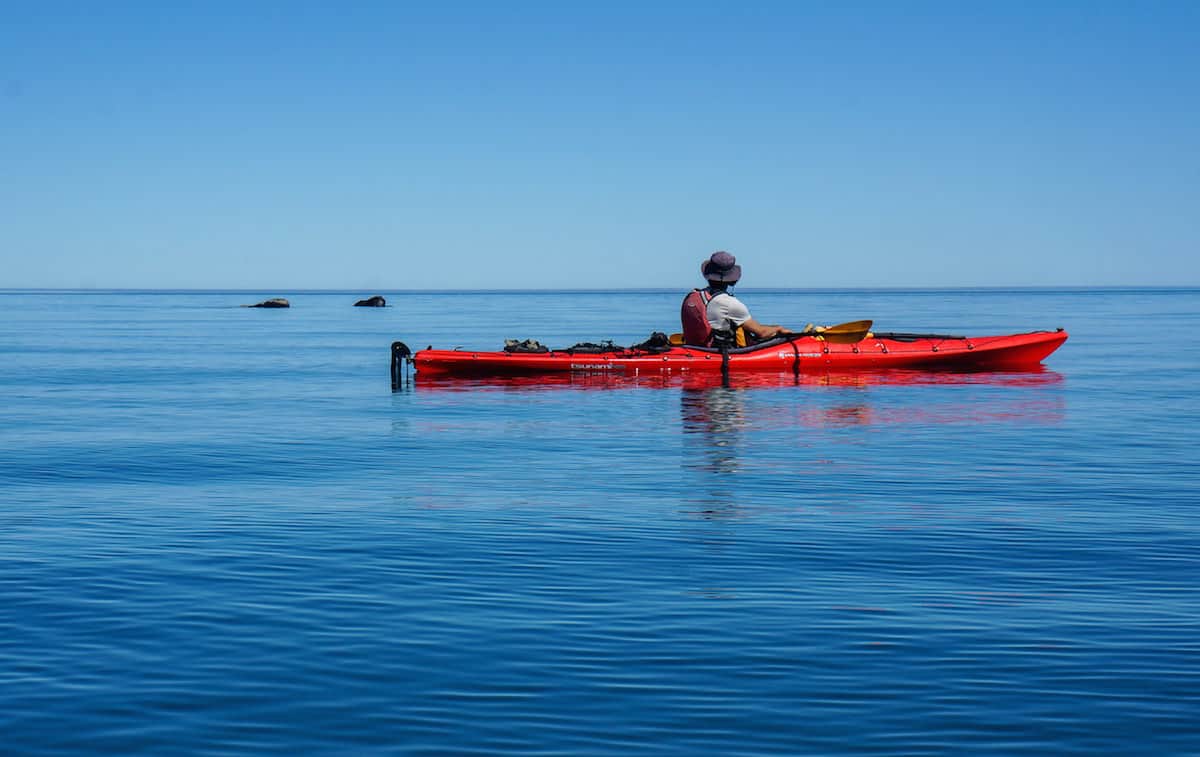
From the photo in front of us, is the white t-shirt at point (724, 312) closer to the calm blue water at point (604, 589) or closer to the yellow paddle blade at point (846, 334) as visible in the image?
the yellow paddle blade at point (846, 334)

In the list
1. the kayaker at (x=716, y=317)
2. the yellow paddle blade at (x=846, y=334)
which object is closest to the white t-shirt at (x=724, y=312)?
the kayaker at (x=716, y=317)

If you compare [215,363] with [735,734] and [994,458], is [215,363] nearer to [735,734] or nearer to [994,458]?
[994,458]

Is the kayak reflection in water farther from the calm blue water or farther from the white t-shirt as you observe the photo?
the white t-shirt

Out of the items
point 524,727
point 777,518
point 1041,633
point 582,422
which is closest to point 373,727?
point 524,727

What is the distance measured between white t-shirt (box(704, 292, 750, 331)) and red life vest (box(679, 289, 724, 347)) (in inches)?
3.7

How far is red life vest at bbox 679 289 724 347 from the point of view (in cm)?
2816

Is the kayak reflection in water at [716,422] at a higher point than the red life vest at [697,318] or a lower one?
lower

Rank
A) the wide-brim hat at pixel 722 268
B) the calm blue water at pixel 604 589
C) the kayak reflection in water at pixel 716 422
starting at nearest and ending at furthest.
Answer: the calm blue water at pixel 604 589 < the kayak reflection in water at pixel 716 422 < the wide-brim hat at pixel 722 268

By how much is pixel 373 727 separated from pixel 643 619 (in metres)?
2.48

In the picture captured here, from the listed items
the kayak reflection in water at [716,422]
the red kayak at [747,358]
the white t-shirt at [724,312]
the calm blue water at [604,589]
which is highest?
the white t-shirt at [724,312]

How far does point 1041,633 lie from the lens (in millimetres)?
7977

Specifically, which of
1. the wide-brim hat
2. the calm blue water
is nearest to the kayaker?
the wide-brim hat

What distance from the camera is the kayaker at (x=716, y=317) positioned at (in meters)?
27.8

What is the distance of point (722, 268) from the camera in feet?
88.8
